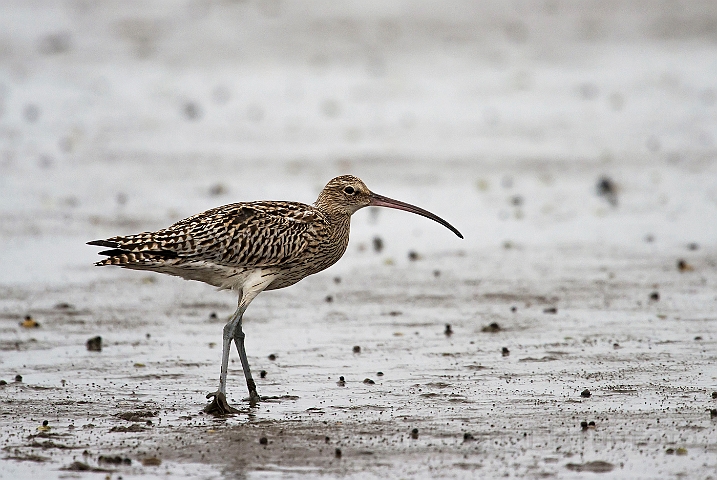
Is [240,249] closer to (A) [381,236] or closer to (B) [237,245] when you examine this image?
(B) [237,245]

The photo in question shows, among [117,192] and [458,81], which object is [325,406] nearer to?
[117,192]

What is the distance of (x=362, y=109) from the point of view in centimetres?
A: 2261

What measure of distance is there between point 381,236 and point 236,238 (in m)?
5.89

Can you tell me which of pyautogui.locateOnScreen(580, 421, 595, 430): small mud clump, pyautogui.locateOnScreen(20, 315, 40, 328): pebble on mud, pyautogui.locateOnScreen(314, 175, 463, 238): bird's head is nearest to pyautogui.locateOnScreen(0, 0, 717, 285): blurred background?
pyautogui.locateOnScreen(20, 315, 40, 328): pebble on mud

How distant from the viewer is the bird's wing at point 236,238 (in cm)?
880

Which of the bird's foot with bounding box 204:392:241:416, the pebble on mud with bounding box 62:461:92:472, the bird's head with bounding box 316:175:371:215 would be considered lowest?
the pebble on mud with bounding box 62:461:92:472

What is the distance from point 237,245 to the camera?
8906mm

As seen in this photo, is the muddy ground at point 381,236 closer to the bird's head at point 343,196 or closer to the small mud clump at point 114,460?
the small mud clump at point 114,460

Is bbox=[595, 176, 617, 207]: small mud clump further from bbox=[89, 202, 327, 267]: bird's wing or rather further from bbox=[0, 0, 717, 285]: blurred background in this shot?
bbox=[89, 202, 327, 267]: bird's wing

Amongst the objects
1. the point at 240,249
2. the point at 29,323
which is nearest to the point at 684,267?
the point at 240,249

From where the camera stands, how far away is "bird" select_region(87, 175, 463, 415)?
877 cm

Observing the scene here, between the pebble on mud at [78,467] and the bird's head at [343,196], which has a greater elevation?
the bird's head at [343,196]

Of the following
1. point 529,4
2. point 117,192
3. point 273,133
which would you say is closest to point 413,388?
point 117,192

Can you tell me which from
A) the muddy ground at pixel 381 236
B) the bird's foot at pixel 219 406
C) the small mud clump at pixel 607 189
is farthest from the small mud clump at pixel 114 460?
the small mud clump at pixel 607 189
